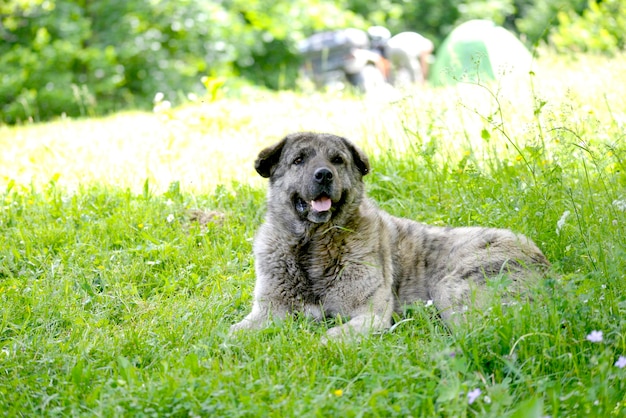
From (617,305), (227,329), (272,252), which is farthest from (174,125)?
(617,305)

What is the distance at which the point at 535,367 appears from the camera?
359cm

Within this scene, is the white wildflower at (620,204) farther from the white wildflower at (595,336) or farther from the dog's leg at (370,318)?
the dog's leg at (370,318)

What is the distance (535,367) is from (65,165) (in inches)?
245

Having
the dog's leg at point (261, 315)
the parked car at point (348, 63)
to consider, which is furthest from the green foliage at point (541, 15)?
the dog's leg at point (261, 315)

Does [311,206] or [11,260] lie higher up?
[311,206]

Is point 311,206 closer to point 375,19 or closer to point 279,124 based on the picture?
point 279,124

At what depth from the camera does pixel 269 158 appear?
524cm

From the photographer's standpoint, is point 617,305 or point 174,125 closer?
point 617,305

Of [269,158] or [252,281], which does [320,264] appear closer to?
[252,281]

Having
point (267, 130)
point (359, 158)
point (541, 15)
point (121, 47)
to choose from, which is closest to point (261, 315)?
point (359, 158)

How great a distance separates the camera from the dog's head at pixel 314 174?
4.87m

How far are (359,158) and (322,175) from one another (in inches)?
23.2

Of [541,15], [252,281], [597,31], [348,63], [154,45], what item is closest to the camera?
[252,281]

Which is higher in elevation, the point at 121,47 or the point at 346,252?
the point at 346,252
